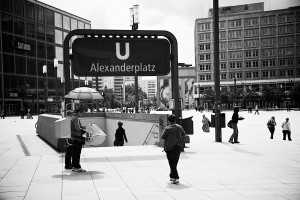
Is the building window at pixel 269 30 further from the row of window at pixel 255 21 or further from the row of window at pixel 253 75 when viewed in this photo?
the row of window at pixel 253 75

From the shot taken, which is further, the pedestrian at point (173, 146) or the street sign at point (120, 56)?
the street sign at point (120, 56)

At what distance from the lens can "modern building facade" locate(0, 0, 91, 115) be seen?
219 ft

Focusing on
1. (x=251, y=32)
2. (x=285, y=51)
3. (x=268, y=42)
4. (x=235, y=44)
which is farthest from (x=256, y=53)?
(x=285, y=51)

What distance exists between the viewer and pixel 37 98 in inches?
2965

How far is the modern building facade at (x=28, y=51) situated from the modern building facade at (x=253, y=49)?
4440cm

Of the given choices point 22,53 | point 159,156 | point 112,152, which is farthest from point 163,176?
point 22,53

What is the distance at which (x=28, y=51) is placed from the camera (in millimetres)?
72375

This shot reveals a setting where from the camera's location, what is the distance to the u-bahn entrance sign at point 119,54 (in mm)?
11805

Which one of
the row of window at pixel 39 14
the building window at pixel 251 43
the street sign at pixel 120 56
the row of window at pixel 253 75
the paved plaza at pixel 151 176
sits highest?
the row of window at pixel 39 14

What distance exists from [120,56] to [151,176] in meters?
5.19

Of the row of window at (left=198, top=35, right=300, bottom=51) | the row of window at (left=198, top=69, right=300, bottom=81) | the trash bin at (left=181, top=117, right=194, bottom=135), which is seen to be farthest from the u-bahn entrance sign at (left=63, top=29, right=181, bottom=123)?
the row of window at (left=198, top=35, right=300, bottom=51)

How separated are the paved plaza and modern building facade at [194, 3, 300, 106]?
91.1m

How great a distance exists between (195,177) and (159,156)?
11.2 feet

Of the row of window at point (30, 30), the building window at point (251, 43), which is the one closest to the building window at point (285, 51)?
the building window at point (251, 43)
